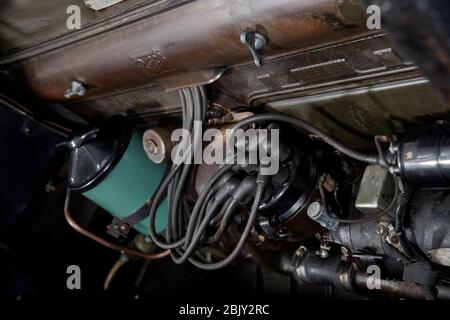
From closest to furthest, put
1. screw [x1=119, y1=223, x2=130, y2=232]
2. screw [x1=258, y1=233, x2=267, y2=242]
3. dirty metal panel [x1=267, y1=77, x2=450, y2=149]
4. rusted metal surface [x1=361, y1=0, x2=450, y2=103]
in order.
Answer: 1. rusted metal surface [x1=361, y1=0, x2=450, y2=103]
2. dirty metal panel [x1=267, y1=77, x2=450, y2=149]
3. screw [x1=258, y1=233, x2=267, y2=242]
4. screw [x1=119, y1=223, x2=130, y2=232]

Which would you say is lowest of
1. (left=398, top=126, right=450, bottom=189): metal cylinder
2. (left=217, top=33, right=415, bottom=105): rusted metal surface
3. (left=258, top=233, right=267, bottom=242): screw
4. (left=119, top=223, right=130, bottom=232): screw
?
(left=258, top=233, right=267, bottom=242): screw

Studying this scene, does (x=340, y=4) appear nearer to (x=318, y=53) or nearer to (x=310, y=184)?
(x=318, y=53)

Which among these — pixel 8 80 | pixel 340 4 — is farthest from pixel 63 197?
pixel 340 4

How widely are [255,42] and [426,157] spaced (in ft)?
1.27

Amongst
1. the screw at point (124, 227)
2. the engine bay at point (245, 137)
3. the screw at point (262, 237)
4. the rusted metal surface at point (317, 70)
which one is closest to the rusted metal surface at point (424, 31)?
the engine bay at point (245, 137)

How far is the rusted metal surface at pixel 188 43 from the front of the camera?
0.75 metres

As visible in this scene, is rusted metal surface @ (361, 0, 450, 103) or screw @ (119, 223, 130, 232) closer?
rusted metal surface @ (361, 0, 450, 103)

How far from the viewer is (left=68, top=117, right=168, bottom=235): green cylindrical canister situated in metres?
1.13

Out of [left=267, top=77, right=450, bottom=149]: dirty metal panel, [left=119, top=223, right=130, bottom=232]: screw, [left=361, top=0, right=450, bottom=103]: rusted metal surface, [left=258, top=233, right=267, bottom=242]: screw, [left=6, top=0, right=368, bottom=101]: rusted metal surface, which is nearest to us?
[left=361, top=0, right=450, bottom=103]: rusted metal surface

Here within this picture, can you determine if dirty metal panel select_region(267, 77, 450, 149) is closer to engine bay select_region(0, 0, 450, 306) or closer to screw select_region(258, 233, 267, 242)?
engine bay select_region(0, 0, 450, 306)

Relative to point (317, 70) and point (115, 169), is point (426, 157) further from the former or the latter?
point (115, 169)

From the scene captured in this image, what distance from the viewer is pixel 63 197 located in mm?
1538

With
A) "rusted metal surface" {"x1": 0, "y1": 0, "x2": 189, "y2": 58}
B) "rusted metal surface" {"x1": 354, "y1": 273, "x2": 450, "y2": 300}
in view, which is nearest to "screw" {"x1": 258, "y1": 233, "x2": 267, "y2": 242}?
"rusted metal surface" {"x1": 354, "y1": 273, "x2": 450, "y2": 300}

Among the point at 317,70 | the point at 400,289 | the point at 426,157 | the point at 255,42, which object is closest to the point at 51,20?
the point at 255,42
